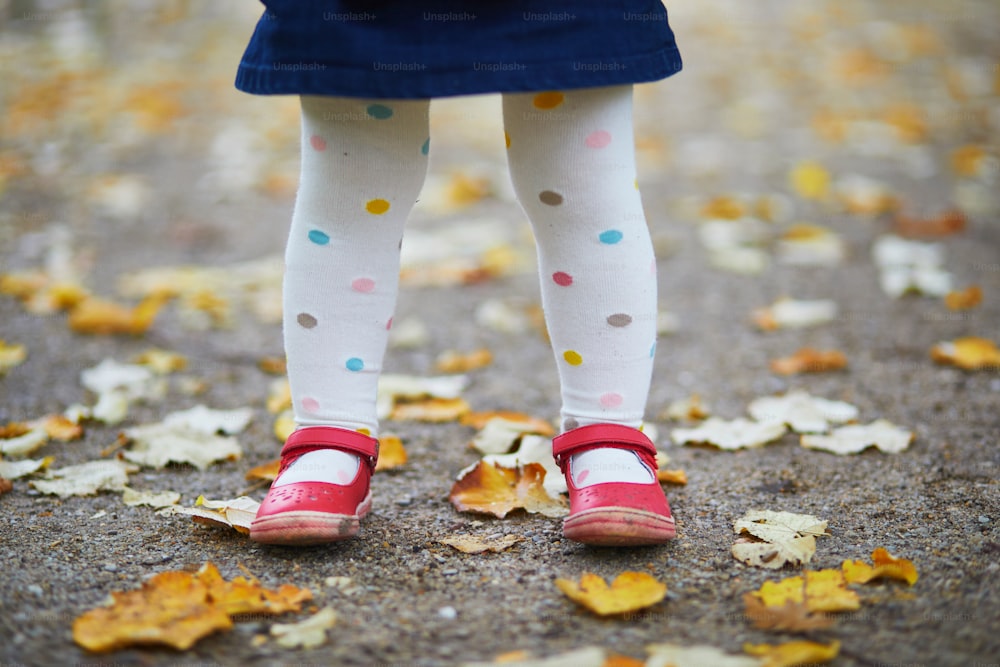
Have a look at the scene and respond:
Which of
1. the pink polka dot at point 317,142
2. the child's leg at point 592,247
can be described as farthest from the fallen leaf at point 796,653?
the pink polka dot at point 317,142

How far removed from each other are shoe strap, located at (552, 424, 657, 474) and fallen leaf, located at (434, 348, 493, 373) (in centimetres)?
76

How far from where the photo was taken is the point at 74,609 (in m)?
0.99

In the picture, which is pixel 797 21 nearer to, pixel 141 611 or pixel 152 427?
pixel 152 427

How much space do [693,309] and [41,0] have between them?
6.37 metres

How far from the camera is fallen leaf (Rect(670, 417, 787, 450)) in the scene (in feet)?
5.00

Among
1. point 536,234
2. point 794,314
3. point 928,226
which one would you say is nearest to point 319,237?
point 536,234

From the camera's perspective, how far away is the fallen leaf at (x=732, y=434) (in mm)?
1525

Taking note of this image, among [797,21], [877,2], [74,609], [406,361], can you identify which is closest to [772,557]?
[74,609]

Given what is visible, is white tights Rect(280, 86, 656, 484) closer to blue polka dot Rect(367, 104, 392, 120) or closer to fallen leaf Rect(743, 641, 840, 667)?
blue polka dot Rect(367, 104, 392, 120)

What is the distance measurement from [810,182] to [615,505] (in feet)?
7.51

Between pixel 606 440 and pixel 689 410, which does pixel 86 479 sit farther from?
pixel 689 410

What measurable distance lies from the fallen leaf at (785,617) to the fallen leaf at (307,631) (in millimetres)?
449

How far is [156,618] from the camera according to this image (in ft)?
3.07

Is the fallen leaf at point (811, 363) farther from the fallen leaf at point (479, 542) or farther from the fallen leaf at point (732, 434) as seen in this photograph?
the fallen leaf at point (479, 542)
